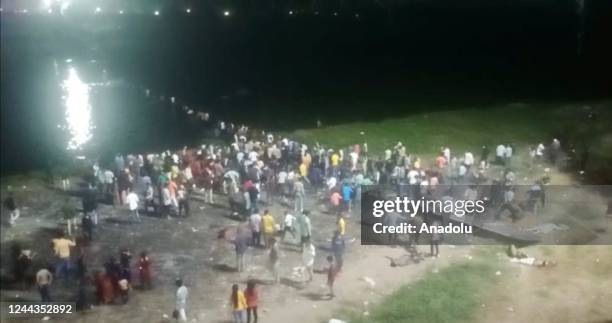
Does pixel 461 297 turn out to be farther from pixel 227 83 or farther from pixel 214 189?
pixel 227 83

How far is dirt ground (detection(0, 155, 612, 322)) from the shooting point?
266 inches

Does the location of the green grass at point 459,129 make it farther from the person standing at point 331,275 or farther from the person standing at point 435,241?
the person standing at point 331,275

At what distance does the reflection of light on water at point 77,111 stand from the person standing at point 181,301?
5.32 m

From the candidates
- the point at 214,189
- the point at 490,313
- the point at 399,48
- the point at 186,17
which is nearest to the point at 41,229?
the point at 214,189

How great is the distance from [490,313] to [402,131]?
163 inches

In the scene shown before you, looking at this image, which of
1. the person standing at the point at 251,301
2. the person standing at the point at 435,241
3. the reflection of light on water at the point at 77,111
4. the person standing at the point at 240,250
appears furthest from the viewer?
the reflection of light on water at the point at 77,111

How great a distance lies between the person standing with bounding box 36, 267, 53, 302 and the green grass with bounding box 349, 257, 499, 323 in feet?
11.0

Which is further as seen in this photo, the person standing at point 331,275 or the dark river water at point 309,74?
the dark river water at point 309,74

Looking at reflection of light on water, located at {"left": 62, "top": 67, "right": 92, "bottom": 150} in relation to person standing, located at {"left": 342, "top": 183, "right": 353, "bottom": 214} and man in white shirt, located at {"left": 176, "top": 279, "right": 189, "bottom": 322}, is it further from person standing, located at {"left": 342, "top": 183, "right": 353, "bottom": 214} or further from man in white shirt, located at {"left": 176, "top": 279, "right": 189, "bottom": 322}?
person standing, located at {"left": 342, "top": 183, "right": 353, "bottom": 214}

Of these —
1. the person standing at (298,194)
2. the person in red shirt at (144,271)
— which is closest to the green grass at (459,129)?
the person standing at (298,194)

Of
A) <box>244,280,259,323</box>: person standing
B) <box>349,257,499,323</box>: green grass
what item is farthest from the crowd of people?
<box>349,257,499,323</box>: green grass

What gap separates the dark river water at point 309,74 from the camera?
440 inches

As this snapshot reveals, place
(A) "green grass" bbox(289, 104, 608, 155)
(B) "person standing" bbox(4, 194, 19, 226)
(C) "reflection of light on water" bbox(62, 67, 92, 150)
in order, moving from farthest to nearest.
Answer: (C) "reflection of light on water" bbox(62, 67, 92, 150)
(A) "green grass" bbox(289, 104, 608, 155)
(B) "person standing" bbox(4, 194, 19, 226)

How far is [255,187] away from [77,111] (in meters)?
7.63
